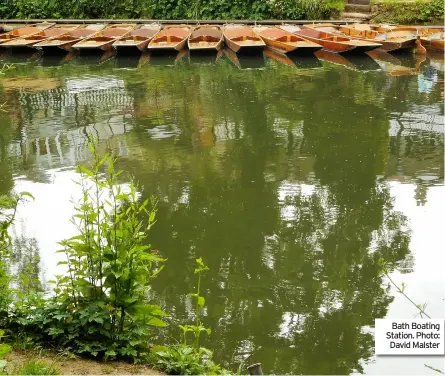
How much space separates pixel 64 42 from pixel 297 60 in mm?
6437

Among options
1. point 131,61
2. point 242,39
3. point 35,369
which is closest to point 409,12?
point 242,39

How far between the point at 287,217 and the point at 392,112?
535 cm

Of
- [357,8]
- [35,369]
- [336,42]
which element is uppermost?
[357,8]

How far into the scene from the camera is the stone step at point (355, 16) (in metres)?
20.9

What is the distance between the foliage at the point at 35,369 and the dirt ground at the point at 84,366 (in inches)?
3.5

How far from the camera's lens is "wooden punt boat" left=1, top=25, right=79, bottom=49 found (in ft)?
65.5

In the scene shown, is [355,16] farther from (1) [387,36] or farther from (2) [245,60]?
(2) [245,60]

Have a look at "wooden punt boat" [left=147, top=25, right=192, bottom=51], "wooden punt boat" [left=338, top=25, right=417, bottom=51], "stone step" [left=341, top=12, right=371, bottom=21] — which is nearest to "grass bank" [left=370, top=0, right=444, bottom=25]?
"stone step" [left=341, top=12, right=371, bottom=21]

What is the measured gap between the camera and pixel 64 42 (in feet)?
64.5

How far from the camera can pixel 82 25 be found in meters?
22.3

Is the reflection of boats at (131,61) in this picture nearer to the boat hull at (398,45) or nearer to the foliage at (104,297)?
the boat hull at (398,45)

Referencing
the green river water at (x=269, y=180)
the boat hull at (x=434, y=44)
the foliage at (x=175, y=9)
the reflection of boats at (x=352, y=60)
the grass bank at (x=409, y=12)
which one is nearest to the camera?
the green river water at (x=269, y=180)

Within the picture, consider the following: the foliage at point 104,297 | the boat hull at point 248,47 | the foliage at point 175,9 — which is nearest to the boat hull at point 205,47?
the boat hull at point 248,47

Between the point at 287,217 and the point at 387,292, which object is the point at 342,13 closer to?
the point at 287,217
